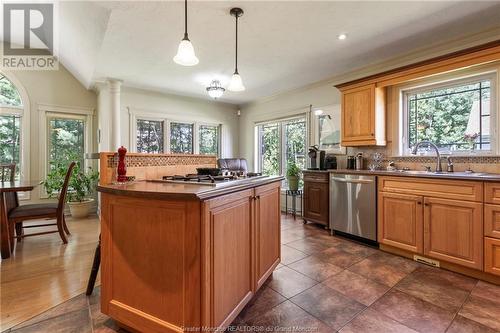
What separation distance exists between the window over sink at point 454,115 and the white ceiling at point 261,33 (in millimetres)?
558

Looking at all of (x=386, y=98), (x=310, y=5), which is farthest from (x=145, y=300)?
(x=386, y=98)

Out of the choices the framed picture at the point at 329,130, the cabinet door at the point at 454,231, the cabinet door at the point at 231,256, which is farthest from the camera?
the framed picture at the point at 329,130

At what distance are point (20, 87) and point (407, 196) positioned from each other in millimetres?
6164

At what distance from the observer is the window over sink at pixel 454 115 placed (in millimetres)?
2723

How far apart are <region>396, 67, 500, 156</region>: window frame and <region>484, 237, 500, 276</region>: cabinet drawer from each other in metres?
1.01

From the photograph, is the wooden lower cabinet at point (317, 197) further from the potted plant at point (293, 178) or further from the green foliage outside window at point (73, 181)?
the green foliage outside window at point (73, 181)

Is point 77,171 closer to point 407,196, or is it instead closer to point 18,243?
point 18,243

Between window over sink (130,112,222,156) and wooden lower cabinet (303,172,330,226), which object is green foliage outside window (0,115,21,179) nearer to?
window over sink (130,112,222,156)

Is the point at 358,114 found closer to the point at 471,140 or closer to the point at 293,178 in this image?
the point at 471,140

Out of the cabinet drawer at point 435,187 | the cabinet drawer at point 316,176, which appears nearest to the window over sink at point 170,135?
the cabinet drawer at point 316,176

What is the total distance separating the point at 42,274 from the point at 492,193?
162 inches

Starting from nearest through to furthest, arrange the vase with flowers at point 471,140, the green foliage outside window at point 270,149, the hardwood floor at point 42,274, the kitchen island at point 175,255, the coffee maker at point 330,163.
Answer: the kitchen island at point 175,255 < the hardwood floor at point 42,274 < the vase with flowers at point 471,140 < the coffee maker at point 330,163 < the green foliage outside window at point 270,149

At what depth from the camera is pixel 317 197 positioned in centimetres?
391

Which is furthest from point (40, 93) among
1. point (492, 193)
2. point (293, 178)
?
point (492, 193)
